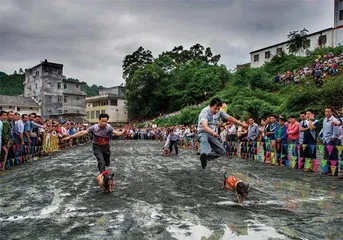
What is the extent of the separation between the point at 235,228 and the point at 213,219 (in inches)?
21.5

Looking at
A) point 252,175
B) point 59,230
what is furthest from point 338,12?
point 59,230

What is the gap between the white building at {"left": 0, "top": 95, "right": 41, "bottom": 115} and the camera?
197 ft

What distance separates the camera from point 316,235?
15.2 ft

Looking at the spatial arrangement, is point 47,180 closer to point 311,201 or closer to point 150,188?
point 150,188

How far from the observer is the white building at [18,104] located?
60.0 meters

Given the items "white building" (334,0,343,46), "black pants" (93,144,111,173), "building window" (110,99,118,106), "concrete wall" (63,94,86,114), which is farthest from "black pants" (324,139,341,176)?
"building window" (110,99,118,106)

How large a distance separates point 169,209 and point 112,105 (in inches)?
2877

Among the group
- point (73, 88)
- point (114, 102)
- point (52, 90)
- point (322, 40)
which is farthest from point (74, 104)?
point (322, 40)

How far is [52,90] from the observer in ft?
219

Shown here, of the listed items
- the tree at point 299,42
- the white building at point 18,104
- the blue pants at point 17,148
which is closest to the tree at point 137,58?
the white building at point 18,104

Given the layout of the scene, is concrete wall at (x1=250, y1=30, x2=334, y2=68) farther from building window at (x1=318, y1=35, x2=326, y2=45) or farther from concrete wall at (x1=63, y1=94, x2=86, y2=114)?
A: concrete wall at (x1=63, y1=94, x2=86, y2=114)

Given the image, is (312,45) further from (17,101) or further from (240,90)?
(17,101)

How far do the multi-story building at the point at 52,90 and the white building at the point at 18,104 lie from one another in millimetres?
1559

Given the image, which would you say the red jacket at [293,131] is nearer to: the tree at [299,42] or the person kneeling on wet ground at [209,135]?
the person kneeling on wet ground at [209,135]
